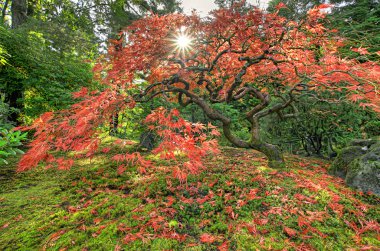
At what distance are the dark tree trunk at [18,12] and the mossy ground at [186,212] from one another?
18.5ft

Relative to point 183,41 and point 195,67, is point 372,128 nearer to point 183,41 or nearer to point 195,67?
point 195,67

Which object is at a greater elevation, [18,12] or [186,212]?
[18,12]

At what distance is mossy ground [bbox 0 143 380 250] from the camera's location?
1.62 metres

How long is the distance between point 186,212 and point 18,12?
26.6 feet

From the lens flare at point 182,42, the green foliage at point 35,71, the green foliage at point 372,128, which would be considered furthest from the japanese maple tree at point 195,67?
the green foliage at point 35,71

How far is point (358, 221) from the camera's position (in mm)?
1922

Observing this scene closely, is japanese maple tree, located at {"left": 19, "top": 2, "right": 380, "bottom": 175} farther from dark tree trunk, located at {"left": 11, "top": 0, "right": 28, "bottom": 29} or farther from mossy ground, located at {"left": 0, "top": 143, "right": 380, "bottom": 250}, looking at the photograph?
dark tree trunk, located at {"left": 11, "top": 0, "right": 28, "bottom": 29}

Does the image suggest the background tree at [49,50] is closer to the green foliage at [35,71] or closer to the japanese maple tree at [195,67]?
the green foliage at [35,71]

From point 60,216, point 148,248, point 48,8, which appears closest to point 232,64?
point 148,248

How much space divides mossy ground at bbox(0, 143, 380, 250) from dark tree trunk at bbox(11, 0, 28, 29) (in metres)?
5.64

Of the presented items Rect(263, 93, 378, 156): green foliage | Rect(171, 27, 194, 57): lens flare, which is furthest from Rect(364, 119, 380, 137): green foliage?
Rect(171, 27, 194, 57): lens flare

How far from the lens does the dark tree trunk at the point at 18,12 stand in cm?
566

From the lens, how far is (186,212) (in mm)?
2039

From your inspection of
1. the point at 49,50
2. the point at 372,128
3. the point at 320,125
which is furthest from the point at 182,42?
the point at 372,128
